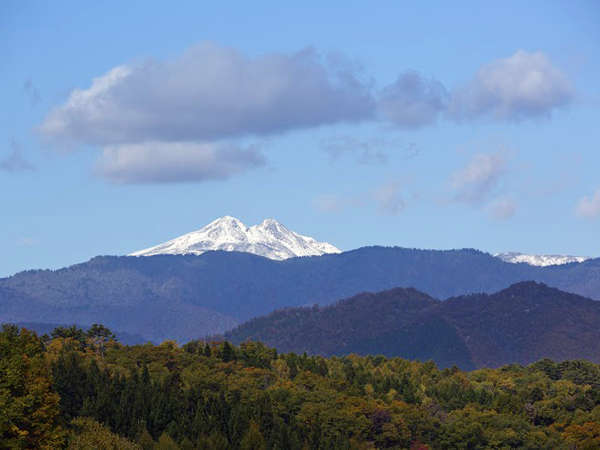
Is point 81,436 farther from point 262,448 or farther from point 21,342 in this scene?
point 262,448

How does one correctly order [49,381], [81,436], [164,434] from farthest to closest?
[164,434]
[81,436]
[49,381]

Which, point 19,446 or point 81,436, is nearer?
point 19,446

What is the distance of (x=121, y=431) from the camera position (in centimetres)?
19938

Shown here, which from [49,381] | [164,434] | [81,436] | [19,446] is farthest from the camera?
[164,434]

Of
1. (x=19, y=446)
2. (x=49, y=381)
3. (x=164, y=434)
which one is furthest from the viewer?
(x=164, y=434)

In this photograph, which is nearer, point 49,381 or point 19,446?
point 19,446

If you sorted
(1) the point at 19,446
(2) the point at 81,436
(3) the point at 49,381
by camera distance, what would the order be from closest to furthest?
1. (1) the point at 19,446
2. (3) the point at 49,381
3. (2) the point at 81,436

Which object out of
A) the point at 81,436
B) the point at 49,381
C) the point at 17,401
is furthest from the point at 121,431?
the point at 17,401

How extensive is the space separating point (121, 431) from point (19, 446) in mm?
55872

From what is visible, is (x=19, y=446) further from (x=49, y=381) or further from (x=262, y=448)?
(x=262, y=448)

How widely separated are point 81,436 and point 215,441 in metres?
27.0

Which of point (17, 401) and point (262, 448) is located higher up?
point (17, 401)

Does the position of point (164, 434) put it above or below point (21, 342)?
below

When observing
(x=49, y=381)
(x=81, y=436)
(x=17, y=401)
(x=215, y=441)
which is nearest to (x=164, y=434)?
(x=215, y=441)
